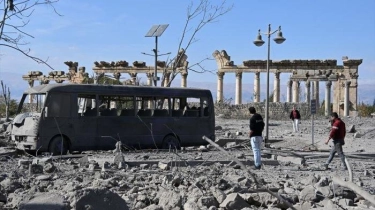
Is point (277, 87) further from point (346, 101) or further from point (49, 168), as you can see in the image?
point (49, 168)

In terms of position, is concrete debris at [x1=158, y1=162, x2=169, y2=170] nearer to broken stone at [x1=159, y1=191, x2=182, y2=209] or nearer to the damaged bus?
broken stone at [x1=159, y1=191, x2=182, y2=209]

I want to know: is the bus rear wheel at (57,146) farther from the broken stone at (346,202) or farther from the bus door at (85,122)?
the broken stone at (346,202)

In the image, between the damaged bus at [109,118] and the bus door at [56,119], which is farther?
the damaged bus at [109,118]

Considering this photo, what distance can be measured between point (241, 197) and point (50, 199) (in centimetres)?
277

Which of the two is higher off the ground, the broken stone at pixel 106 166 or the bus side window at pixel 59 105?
the bus side window at pixel 59 105

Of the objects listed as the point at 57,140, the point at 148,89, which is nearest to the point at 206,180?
the point at 57,140

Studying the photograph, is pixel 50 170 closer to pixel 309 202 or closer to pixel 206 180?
pixel 206 180

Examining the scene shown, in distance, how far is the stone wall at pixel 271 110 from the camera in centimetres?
5300

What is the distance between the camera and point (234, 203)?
26.9 feet

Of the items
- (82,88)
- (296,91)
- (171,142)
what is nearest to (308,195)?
(82,88)

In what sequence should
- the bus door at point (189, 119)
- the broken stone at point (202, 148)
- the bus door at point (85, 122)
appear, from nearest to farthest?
the bus door at point (85, 122), the bus door at point (189, 119), the broken stone at point (202, 148)

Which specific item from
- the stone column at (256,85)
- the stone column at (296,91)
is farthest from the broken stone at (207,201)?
the stone column at (296,91)

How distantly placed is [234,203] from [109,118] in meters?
12.0

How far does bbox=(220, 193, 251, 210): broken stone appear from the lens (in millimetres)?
8172
